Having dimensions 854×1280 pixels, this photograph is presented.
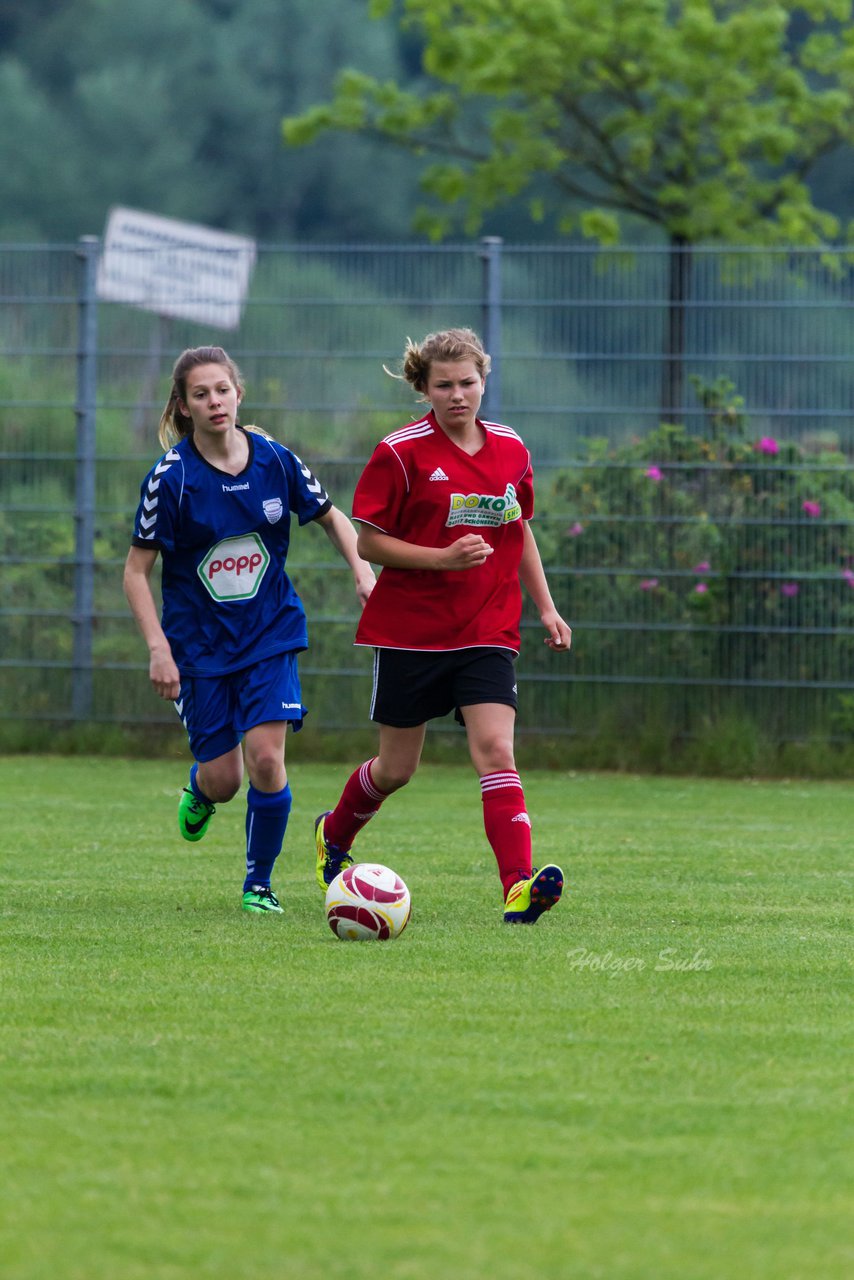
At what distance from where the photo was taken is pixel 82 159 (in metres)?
49.8

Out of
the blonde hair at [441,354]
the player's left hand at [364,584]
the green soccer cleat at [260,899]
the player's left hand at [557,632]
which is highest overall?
the blonde hair at [441,354]

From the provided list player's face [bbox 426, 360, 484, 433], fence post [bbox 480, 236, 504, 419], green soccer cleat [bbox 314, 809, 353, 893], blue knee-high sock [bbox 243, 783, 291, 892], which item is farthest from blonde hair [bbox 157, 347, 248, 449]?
fence post [bbox 480, 236, 504, 419]

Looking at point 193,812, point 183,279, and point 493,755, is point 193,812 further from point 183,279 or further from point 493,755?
point 183,279

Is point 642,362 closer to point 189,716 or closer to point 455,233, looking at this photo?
point 189,716

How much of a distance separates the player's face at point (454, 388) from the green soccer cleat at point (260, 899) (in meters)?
1.62

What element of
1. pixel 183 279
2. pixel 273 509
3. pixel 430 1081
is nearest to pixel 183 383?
pixel 273 509

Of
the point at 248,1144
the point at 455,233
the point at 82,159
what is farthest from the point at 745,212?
the point at 82,159

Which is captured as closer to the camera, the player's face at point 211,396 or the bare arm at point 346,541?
the player's face at point 211,396

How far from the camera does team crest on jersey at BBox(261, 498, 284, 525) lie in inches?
273

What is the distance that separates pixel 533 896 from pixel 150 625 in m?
1.50

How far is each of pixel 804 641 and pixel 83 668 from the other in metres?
4.42

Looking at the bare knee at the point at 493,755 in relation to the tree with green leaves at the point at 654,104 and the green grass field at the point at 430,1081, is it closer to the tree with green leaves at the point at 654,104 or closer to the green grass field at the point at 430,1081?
the green grass field at the point at 430,1081

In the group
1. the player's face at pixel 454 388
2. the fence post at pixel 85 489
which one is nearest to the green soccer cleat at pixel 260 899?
the player's face at pixel 454 388

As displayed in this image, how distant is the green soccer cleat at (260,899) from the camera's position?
22.2 ft
